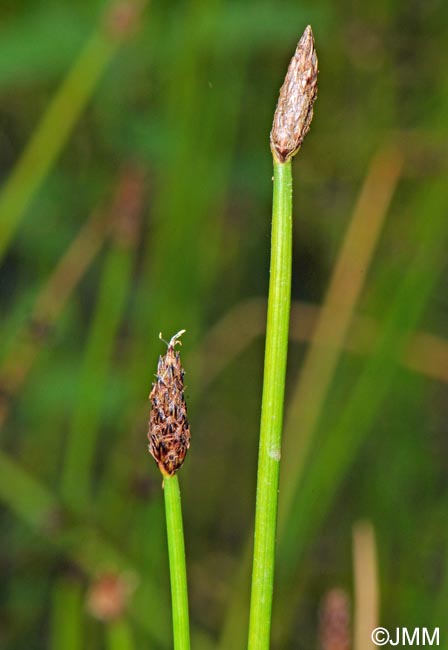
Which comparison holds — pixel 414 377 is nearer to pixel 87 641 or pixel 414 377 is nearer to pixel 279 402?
pixel 87 641

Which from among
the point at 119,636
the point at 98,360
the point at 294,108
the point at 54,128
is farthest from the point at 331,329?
the point at 294,108

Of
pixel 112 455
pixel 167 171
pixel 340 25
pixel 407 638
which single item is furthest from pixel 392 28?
pixel 407 638

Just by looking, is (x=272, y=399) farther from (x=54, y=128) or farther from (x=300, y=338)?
(x=300, y=338)

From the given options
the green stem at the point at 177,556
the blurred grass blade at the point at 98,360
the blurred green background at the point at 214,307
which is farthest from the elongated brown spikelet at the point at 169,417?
the blurred grass blade at the point at 98,360

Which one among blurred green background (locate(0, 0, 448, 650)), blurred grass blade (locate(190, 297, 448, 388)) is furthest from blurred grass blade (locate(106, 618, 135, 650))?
blurred grass blade (locate(190, 297, 448, 388))

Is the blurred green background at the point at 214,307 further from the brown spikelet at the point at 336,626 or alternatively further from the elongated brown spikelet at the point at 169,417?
the elongated brown spikelet at the point at 169,417

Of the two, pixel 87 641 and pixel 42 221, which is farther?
pixel 42 221

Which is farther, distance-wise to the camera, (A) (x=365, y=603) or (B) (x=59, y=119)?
(B) (x=59, y=119)
